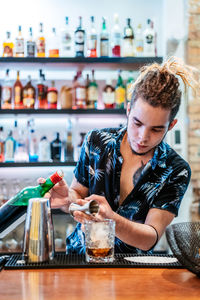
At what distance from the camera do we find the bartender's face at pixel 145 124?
5.19 ft

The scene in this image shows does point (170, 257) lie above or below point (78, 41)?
below

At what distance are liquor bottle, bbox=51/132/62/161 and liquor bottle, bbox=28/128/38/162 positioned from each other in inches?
5.7

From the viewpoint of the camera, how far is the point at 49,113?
3.66 metres

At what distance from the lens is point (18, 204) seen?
145 cm

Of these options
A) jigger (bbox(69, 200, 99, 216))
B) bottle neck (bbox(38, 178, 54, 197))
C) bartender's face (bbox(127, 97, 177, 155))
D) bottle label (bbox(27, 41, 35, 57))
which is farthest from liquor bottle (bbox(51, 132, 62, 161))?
jigger (bbox(69, 200, 99, 216))

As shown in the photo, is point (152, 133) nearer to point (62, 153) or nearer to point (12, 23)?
point (62, 153)

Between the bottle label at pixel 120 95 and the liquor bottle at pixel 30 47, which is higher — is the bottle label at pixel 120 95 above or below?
below

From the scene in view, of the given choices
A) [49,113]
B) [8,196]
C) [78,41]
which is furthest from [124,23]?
[8,196]

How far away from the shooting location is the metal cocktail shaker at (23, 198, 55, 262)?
52.4 inches

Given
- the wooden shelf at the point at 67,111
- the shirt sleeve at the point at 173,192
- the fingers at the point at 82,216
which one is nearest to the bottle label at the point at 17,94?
the wooden shelf at the point at 67,111

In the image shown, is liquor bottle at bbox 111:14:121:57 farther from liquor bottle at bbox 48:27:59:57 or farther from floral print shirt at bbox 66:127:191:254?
floral print shirt at bbox 66:127:191:254

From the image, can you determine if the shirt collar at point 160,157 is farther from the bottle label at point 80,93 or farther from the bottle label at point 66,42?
the bottle label at point 66,42

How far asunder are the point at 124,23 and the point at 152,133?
2643mm

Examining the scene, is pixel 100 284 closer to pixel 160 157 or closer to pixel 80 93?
pixel 160 157
